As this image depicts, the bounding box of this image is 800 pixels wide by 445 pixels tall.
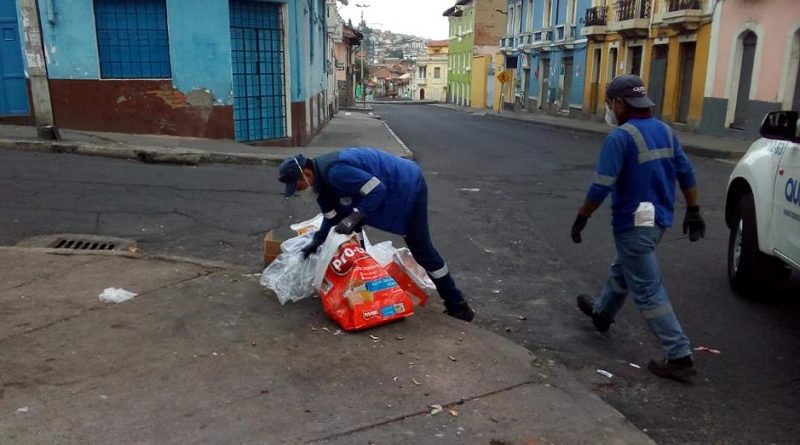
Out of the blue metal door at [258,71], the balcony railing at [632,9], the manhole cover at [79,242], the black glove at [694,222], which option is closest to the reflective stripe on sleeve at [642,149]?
the black glove at [694,222]

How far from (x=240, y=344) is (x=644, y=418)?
2355 mm

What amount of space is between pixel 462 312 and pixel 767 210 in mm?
2462

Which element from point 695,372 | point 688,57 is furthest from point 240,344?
point 688,57

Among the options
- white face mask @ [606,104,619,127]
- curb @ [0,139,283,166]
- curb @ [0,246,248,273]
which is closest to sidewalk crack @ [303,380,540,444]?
white face mask @ [606,104,619,127]

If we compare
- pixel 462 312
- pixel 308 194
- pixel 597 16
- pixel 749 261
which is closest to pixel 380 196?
pixel 308 194

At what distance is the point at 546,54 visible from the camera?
114 ft

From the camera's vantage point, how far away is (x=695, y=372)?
3869mm

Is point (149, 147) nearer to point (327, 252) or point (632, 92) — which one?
point (327, 252)

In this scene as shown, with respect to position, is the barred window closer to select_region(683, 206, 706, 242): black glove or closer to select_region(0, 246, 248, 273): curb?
select_region(0, 246, 248, 273): curb

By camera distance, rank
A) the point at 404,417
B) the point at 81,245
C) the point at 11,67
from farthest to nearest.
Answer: the point at 11,67, the point at 81,245, the point at 404,417

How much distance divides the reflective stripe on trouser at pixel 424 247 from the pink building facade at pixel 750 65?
15023mm

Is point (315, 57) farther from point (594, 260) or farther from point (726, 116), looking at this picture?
point (594, 260)

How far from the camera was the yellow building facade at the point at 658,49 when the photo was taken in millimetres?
20125

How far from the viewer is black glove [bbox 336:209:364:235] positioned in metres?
3.98
